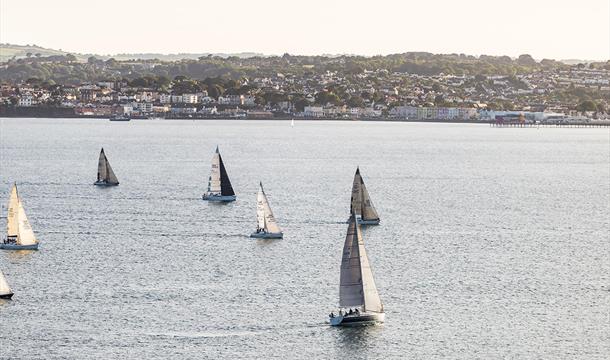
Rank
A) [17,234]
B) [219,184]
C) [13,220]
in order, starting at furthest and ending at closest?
[219,184]
[13,220]
[17,234]

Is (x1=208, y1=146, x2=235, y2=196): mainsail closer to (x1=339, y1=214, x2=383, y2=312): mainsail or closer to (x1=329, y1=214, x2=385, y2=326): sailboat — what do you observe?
(x1=329, y1=214, x2=385, y2=326): sailboat

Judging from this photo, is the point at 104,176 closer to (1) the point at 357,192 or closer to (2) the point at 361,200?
(1) the point at 357,192

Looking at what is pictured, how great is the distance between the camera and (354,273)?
4862cm

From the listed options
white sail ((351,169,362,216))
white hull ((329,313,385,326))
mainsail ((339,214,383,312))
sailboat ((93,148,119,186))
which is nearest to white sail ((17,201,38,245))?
white sail ((351,169,362,216))

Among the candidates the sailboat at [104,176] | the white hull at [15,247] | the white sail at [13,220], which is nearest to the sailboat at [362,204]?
the white hull at [15,247]

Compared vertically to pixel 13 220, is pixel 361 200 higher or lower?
lower

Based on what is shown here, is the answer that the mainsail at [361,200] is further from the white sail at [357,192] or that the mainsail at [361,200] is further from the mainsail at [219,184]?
the mainsail at [219,184]

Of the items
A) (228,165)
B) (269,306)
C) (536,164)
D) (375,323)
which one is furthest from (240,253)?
(536,164)

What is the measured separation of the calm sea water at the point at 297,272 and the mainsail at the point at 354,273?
44.9 inches

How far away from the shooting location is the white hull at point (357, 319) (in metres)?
49.2

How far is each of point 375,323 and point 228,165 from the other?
91.2 m

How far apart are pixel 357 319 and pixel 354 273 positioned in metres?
1.76

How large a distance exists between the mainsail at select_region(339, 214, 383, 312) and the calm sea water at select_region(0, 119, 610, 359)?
1.14m

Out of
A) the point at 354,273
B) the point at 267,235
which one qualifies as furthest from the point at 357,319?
the point at 267,235
